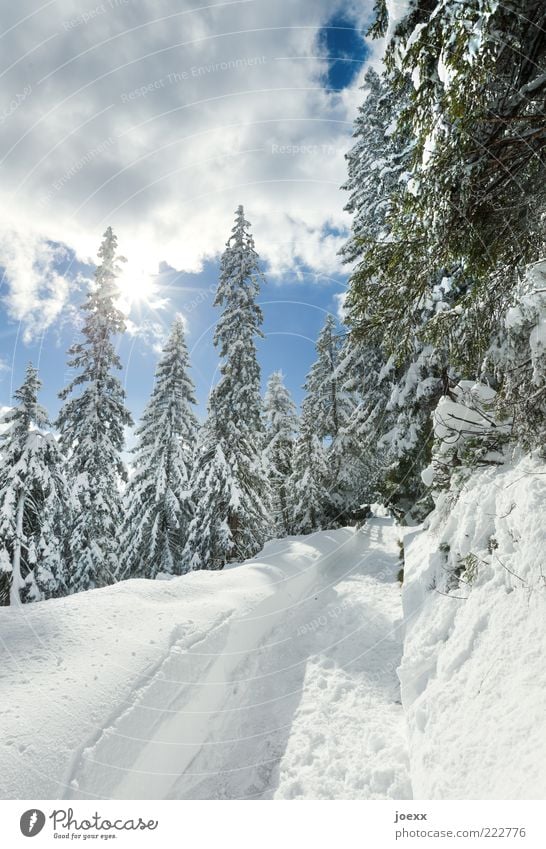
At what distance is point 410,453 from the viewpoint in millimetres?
10430

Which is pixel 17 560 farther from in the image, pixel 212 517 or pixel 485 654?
pixel 485 654

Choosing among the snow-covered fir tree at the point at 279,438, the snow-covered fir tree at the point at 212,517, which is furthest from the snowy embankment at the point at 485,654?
the snow-covered fir tree at the point at 279,438

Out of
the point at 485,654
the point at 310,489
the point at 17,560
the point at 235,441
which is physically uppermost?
the point at 235,441

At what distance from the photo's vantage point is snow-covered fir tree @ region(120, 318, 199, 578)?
17859 millimetres

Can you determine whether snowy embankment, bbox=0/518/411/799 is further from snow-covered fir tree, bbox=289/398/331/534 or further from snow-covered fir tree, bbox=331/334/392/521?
snow-covered fir tree, bbox=289/398/331/534

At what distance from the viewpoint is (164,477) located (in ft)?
59.7

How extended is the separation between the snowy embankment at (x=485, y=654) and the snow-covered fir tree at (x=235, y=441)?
11210 mm

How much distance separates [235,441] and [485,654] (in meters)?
13.6

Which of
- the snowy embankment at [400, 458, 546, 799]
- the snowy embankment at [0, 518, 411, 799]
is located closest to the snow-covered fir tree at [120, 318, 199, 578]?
the snowy embankment at [0, 518, 411, 799]

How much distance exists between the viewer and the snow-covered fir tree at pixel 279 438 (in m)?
26.9

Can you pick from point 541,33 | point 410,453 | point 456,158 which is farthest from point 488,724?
point 410,453

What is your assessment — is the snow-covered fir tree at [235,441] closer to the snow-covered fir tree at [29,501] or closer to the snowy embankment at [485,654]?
the snow-covered fir tree at [29,501]

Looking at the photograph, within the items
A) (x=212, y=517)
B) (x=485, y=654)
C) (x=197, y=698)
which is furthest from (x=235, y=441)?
(x=485, y=654)

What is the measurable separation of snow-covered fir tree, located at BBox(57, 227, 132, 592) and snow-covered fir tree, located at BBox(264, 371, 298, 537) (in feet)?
34.3
